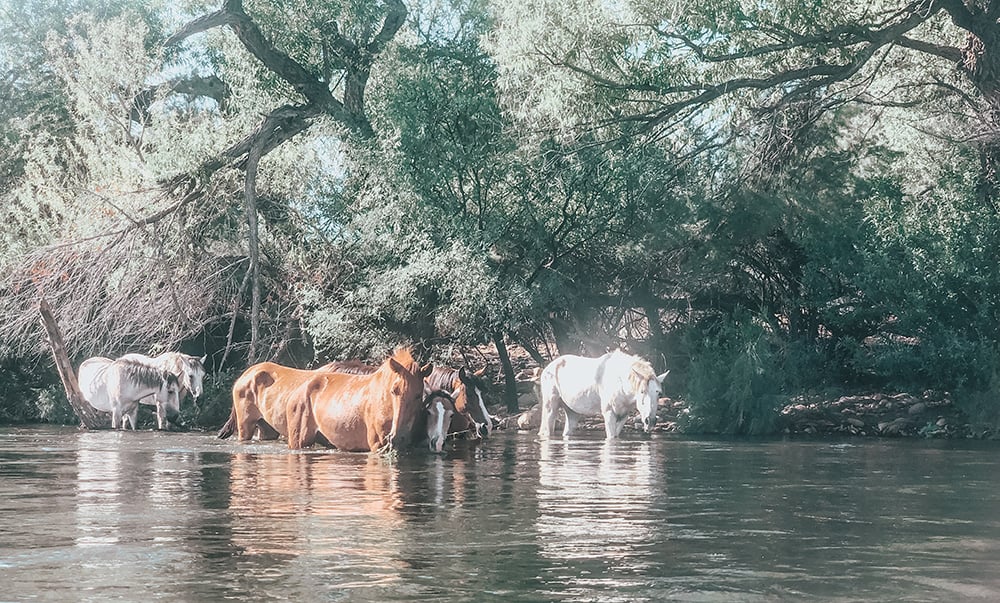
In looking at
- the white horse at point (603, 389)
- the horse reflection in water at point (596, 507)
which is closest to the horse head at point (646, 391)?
the white horse at point (603, 389)

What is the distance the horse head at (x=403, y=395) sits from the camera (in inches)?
699

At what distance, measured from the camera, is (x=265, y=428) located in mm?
21656

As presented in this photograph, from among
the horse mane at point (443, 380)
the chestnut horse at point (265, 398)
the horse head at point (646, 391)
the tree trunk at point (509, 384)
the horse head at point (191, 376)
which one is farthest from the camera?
the tree trunk at point (509, 384)

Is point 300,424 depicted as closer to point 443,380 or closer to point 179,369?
point 443,380

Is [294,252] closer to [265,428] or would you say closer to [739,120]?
[265,428]

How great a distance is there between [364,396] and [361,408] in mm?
195

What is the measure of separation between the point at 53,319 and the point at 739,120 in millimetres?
13370

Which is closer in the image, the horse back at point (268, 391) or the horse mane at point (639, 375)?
the horse back at point (268, 391)

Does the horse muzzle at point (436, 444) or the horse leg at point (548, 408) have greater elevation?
the horse leg at point (548, 408)

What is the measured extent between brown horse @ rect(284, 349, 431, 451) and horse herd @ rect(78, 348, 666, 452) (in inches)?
0.5

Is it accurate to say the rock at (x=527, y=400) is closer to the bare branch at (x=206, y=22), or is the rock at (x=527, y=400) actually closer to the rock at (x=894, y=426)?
the rock at (x=894, y=426)

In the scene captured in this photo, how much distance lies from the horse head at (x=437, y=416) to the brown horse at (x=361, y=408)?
0.15 metres

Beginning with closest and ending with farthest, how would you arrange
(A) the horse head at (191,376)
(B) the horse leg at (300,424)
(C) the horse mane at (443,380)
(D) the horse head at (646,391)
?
(B) the horse leg at (300,424) < (C) the horse mane at (443,380) < (D) the horse head at (646,391) < (A) the horse head at (191,376)

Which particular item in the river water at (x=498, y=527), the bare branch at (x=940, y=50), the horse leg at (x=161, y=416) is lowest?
the river water at (x=498, y=527)
